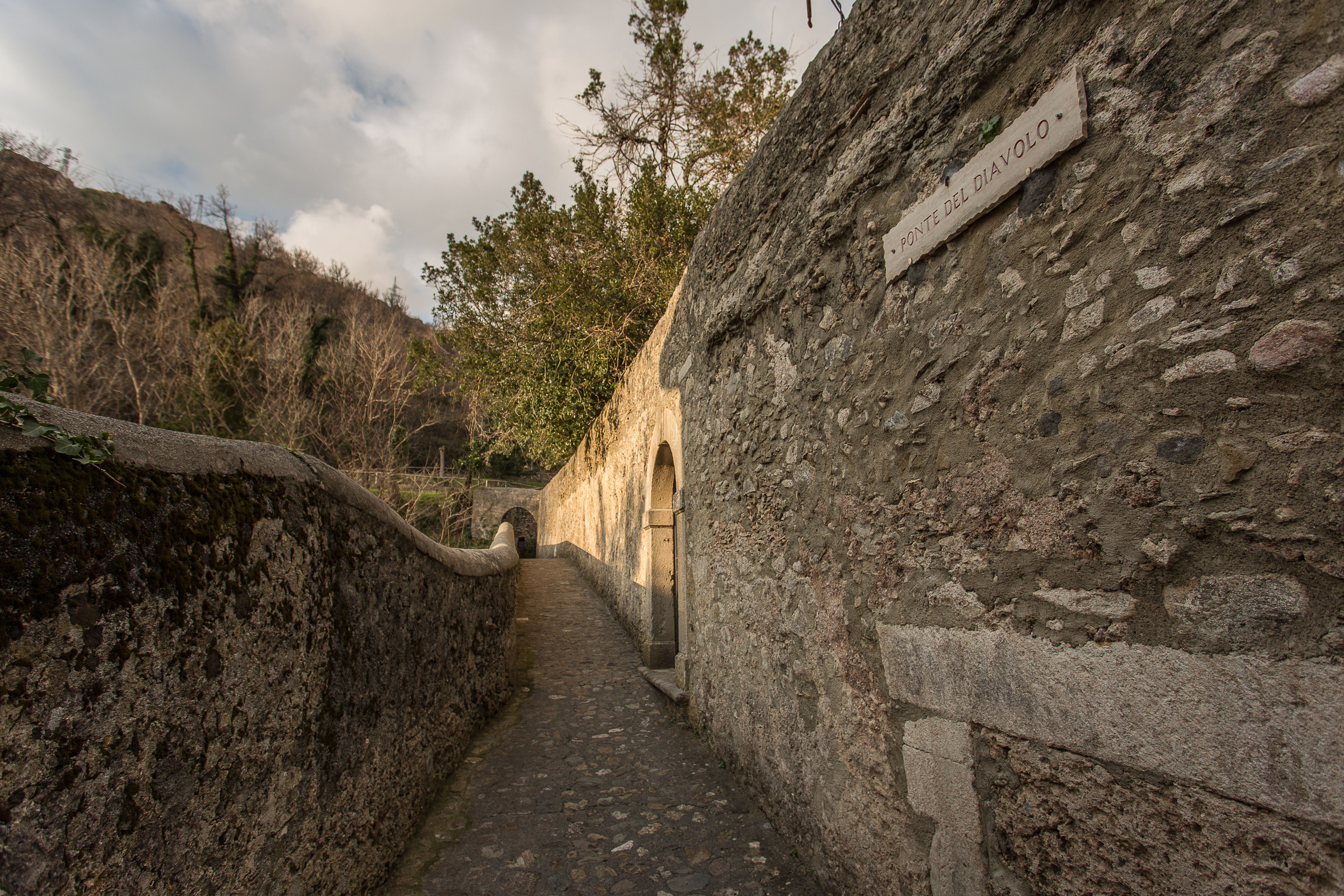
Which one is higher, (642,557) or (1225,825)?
(642,557)

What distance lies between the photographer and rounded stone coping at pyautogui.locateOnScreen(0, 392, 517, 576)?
3.75 feet

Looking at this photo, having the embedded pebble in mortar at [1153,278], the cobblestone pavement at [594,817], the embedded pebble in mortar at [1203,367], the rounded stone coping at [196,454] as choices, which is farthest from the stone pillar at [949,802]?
the rounded stone coping at [196,454]

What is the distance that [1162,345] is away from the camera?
1198 mm

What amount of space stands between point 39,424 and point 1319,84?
2.32 meters

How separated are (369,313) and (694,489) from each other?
90.1 feet

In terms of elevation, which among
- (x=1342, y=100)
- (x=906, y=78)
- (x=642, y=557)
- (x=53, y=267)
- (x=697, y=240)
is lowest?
(x=642, y=557)

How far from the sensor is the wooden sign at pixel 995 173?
4.58 ft

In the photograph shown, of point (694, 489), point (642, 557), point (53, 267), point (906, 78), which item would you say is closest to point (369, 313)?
point (53, 267)

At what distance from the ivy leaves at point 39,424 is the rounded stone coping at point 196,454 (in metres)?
0.02

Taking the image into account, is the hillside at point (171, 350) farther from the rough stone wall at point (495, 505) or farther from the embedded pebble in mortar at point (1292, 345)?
the embedded pebble in mortar at point (1292, 345)

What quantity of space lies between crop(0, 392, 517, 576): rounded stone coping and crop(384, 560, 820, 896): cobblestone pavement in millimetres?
1485

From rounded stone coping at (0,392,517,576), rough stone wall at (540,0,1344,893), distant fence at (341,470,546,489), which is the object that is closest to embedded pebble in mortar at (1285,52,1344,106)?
rough stone wall at (540,0,1344,893)

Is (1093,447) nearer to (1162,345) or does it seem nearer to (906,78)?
(1162,345)

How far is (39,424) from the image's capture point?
43.3 inches
